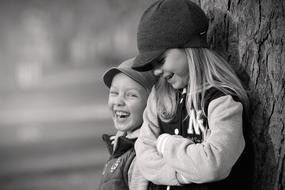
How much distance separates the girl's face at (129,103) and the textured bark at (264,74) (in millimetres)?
398

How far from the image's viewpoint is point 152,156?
4.84ft

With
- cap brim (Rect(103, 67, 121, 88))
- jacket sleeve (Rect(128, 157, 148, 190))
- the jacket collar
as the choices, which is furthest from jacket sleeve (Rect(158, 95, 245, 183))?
cap brim (Rect(103, 67, 121, 88))

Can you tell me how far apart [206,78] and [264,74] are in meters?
0.20

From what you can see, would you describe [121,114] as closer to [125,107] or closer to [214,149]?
[125,107]

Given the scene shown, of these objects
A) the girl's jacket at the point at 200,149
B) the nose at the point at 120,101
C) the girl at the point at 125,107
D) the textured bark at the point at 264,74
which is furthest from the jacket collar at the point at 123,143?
the textured bark at the point at 264,74

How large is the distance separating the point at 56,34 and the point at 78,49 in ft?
0.57

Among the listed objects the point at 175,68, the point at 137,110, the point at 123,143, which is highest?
the point at 175,68

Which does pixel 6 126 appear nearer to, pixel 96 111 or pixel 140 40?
pixel 96 111

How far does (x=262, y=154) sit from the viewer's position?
1535 mm

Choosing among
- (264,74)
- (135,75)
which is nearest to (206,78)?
(264,74)

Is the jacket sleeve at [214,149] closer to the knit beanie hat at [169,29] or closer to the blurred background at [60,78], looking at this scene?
the knit beanie hat at [169,29]

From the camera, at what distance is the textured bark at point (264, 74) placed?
58.9 inches

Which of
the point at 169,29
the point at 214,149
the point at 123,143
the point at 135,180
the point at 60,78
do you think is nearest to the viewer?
the point at 214,149

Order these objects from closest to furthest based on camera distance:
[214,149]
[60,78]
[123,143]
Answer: [214,149]
[123,143]
[60,78]
